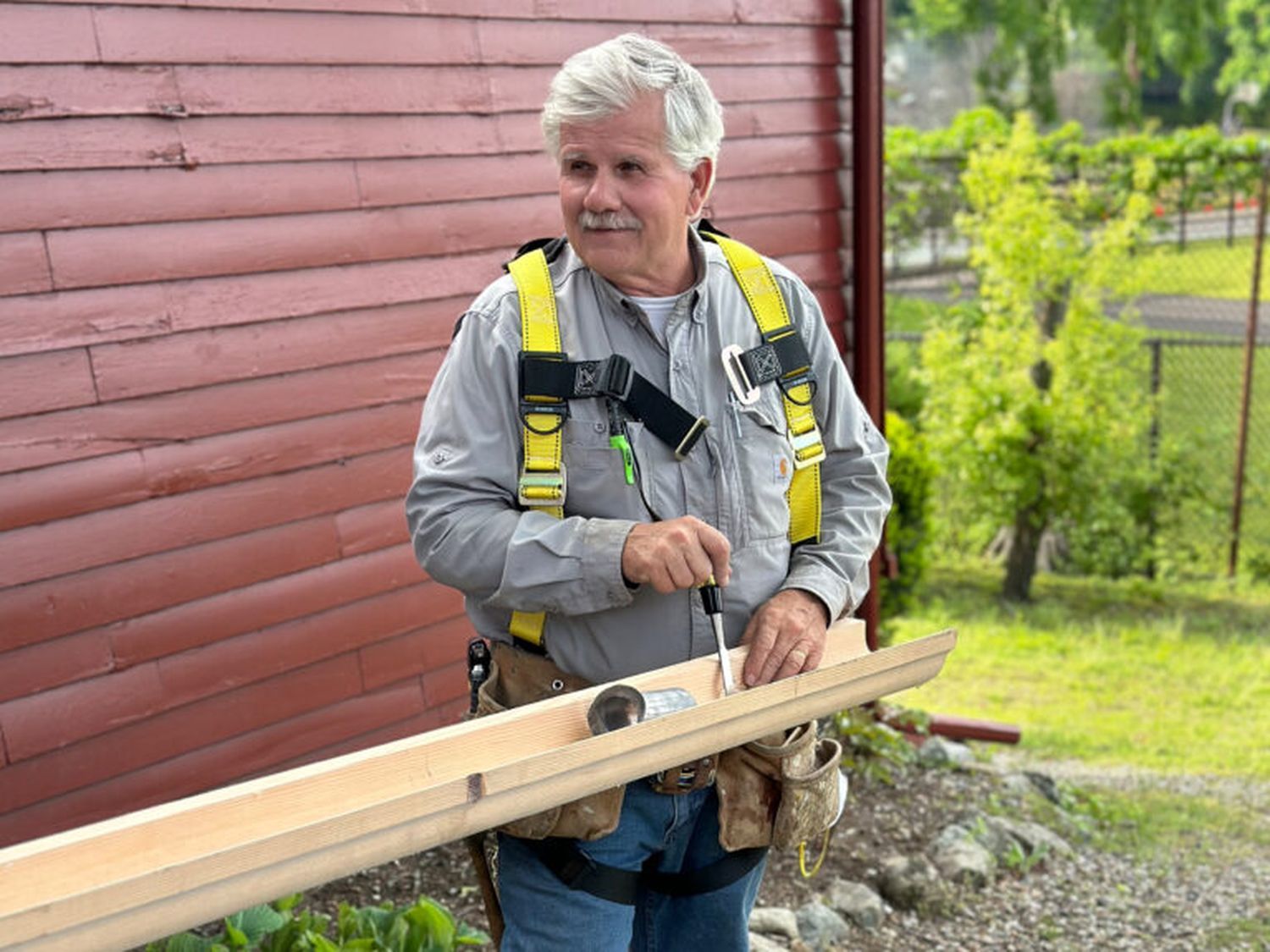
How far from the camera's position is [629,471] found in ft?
7.48

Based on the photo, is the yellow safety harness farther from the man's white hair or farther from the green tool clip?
the man's white hair

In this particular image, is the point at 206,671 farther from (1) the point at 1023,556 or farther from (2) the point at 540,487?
(1) the point at 1023,556

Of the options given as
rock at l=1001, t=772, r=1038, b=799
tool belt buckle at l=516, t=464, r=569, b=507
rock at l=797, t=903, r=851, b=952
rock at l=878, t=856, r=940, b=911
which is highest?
tool belt buckle at l=516, t=464, r=569, b=507

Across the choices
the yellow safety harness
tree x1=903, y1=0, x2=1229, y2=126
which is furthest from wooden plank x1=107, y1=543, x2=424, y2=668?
tree x1=903, y1=0, x2=1229, y2=126

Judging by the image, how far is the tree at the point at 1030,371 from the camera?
1138 cm

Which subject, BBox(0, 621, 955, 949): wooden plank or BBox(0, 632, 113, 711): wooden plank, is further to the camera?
BBox(0, 632, 113, 711): wooden plank

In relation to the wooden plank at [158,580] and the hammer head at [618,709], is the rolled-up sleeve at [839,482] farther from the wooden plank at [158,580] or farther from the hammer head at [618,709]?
the wooden plank at [158,580]

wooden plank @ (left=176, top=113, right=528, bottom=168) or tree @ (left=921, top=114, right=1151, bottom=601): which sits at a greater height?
wooden plank @ (left=176, top=113, right=528, bottom=168)

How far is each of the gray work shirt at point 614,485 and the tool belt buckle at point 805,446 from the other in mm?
14

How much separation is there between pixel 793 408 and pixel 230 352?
6.59ft

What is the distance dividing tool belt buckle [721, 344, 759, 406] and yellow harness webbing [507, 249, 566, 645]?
28 cm

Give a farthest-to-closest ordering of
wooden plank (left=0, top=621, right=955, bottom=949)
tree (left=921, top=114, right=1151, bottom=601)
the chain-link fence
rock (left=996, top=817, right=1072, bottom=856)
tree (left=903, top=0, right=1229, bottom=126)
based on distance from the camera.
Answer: tree (left=903, top=0, right=1229, bottom=126), the chain-link fence, tree (left=921, top=114, right=1151, bottom=601), rock (left=996, top=817, right=1072, bottom=856), wooden plank (left=0, top=621, right=955, bottom=949)

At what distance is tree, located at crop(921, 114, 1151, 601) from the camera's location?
37.3 feet

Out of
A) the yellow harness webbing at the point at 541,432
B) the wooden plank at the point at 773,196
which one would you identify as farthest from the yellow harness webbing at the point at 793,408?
the wooden plank at the point at 773,196
